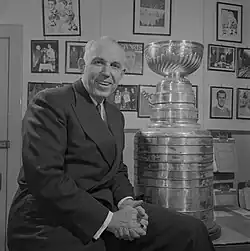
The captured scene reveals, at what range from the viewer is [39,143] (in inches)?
38.5

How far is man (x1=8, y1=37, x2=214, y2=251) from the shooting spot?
3.18ft

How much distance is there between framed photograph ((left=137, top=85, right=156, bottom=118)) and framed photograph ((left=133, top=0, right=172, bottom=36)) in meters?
0.37

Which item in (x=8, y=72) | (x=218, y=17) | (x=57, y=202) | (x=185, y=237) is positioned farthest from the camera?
(x=218, y=17)

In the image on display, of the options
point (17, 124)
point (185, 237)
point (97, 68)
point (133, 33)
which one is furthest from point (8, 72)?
point (185, 237)

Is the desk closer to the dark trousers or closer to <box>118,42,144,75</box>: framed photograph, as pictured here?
Result: the dark trousers

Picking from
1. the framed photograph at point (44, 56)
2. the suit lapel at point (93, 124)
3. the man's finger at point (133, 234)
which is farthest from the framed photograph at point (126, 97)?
the man's finger at point (133, 234)

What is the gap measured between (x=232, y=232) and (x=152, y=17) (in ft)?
4.75

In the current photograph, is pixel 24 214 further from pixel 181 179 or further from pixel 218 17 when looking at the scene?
pixel 218 17

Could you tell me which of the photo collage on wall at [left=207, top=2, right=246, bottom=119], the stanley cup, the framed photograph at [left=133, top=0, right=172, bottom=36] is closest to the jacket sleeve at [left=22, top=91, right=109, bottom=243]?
the stanley cup

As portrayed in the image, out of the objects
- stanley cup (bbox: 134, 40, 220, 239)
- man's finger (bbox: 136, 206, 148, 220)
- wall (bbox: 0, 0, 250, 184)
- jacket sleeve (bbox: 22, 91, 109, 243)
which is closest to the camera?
jacket sleeve (bbox: 22, 91, 109, 243)

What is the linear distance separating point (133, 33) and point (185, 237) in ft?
5.08

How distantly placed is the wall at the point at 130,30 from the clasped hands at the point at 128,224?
1.18 metres

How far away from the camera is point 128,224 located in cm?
100

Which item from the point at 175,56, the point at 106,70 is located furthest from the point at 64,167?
the point at 175,56
